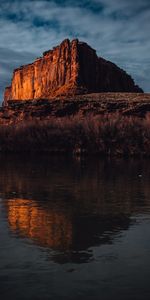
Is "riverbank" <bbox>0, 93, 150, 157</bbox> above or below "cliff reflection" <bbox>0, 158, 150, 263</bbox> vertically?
above

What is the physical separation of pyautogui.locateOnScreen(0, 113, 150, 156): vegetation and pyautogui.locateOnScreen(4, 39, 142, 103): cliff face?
46503 mm

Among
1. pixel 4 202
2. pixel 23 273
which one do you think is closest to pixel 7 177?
pixel 4 202

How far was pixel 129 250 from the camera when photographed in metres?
11.5

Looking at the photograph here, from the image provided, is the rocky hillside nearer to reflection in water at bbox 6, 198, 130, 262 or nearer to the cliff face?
the cliff face

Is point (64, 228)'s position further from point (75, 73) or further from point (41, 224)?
point (75, 73)

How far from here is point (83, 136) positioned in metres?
61.0

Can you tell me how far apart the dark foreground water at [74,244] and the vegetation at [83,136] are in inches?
1454

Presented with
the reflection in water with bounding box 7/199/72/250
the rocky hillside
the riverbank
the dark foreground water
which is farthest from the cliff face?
the reflection in water with bounding box 7/199/72/250

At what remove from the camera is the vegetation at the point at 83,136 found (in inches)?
2285

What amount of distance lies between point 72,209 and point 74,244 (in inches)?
181

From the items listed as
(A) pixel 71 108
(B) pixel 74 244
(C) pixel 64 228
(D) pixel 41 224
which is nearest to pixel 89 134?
(A) pixel 71 108

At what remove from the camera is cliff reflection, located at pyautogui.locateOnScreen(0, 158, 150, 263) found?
40.7ft

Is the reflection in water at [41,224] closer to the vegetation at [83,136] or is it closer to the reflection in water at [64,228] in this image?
the reflection in water at [64,228]

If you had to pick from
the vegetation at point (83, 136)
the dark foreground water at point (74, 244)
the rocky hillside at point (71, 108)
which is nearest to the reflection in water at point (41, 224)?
the dark foreground water at point (74, 244)
